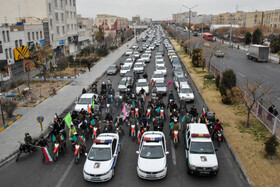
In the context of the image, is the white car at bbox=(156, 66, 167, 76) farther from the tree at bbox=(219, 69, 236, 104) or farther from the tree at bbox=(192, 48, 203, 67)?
the tree at bbox=(219, 69, 236, 104)

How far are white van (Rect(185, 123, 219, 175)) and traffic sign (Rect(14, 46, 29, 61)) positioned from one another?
2698 centimetres

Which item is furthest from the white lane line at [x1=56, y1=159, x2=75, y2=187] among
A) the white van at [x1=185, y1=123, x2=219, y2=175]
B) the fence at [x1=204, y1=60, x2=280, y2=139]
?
the fence at [x1=204, y1=60, x2=280, y2=139]

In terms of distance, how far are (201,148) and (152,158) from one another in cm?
238

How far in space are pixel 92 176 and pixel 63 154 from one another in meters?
3.37

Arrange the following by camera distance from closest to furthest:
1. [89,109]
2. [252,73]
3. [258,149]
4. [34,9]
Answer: [258,149], [89,109], [252,73], [34,9]

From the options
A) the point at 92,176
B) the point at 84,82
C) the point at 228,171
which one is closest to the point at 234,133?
the point at 228,171

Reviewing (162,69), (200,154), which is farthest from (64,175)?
(162,69)

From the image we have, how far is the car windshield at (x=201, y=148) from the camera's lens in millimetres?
11625

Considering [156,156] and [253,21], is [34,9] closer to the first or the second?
[156,156]

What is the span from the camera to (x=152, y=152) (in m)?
11.6

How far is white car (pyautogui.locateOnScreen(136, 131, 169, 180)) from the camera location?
10648 millimetres

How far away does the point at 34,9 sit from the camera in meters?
44.0

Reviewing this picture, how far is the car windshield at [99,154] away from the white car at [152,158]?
1.36 meters

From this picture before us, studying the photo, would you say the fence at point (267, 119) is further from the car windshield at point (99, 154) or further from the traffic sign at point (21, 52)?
the traffic sign at point (21, 52)
